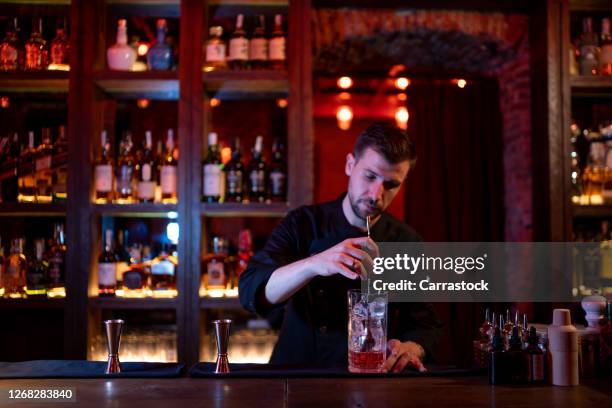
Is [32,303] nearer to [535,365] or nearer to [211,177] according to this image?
[211,177]

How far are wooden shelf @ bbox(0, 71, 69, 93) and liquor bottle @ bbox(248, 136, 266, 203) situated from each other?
0.93 metres

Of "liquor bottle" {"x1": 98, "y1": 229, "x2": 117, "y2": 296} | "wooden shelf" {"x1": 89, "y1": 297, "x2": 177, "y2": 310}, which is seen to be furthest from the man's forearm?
"liquor bottle" {"x1": 98, "y1": 229, "x2": 117, "y2": 296}

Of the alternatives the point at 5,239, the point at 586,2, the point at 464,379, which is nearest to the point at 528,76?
the point at 586,2

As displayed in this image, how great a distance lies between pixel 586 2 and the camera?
3.19m

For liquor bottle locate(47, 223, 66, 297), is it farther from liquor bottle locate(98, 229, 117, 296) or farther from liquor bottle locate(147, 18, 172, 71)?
liquor bottle locate(147, 18, 172, 71)

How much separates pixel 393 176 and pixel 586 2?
186cm

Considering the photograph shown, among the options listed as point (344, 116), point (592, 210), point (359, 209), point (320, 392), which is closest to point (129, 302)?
point (359, 209)

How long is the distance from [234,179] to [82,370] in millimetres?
1606

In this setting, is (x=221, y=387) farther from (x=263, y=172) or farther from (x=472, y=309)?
(x=472, y=309)

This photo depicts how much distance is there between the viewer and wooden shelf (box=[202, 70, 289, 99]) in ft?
9.85

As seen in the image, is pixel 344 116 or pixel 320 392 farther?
pixel 344 116

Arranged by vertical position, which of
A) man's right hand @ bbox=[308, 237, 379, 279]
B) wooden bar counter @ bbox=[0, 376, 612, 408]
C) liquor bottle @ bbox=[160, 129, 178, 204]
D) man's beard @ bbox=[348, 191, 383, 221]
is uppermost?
liquor bottle @ bbox=[160, 129, 178, 204]

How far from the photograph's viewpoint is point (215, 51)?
305 centimetres

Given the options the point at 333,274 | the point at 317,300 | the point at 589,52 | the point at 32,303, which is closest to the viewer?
the point at 333,274
